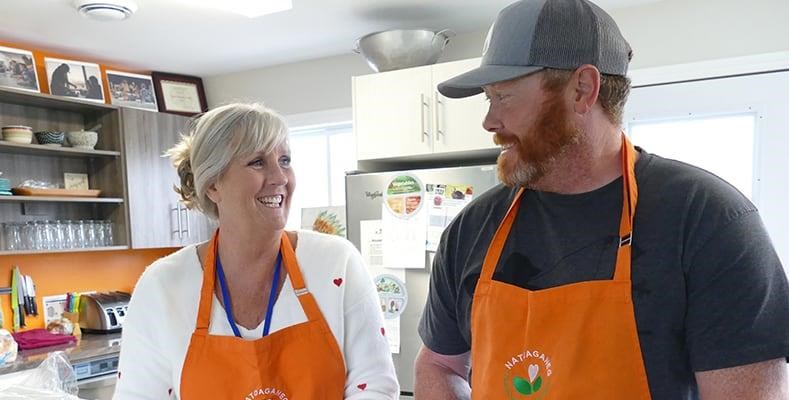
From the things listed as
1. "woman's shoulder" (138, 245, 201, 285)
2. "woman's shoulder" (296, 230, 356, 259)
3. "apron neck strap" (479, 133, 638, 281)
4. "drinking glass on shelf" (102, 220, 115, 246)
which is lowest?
"drinking glass on shelf" (102, 220, 115, 246)

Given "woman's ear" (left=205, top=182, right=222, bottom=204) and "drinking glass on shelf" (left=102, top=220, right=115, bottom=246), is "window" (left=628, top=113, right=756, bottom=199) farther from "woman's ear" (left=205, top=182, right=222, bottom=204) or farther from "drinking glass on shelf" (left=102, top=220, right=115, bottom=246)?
"drinking glass on shelf" (left=102, top=220, right=115, bottom=246)

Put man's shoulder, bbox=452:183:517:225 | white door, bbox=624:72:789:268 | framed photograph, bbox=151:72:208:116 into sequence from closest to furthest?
man's shoulder, bbox=452:183:517:225 < white door, bbox=624:72:789:268 < framed photograph, bbox=151:72:208:116

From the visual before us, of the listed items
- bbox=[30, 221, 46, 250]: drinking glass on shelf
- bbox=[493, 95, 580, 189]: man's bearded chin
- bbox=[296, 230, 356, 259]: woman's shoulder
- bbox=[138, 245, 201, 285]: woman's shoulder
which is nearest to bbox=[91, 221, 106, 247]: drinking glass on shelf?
bbox=[30, 221, 46, 250]: drinking glass on shelf

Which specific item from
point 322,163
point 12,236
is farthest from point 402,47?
point 12,236

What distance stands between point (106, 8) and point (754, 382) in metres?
2.61

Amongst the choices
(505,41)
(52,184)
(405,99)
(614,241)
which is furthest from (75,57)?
(614,241)

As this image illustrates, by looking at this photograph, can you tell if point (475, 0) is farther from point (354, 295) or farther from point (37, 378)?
point (37, 378)

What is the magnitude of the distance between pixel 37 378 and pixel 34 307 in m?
2.01

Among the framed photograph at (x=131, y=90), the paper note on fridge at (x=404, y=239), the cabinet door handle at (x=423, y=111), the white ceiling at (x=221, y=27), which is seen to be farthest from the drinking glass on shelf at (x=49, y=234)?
the cabinet door handle at (x=423, y=111)

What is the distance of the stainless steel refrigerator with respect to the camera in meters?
2.52

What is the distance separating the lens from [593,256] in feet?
2.93

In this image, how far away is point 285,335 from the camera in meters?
1.24

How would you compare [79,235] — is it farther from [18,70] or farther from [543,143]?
[543,143]

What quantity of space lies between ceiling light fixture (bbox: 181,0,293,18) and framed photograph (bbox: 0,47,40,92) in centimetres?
120
